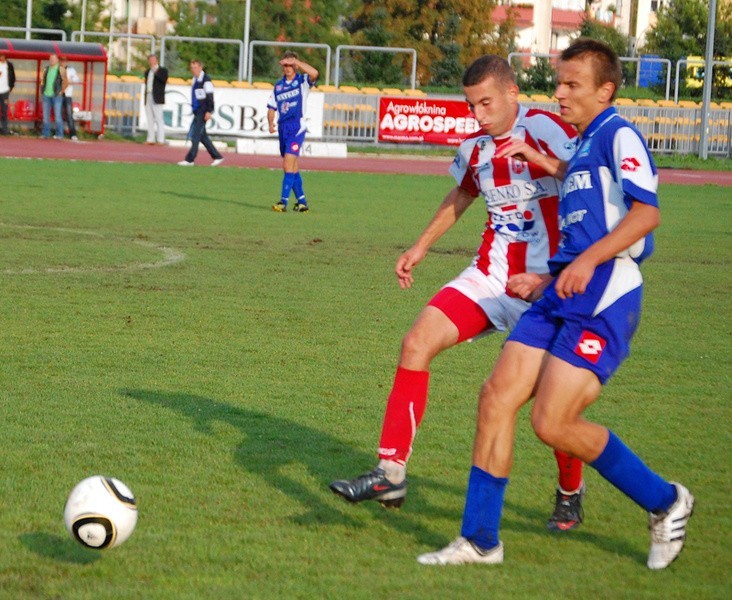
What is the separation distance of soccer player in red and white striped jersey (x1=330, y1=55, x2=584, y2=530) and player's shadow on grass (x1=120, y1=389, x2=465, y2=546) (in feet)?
0.77

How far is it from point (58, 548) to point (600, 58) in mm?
2573

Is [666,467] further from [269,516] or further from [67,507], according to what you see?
[67,507]

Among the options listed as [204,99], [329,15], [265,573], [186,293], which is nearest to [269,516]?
[265,573]

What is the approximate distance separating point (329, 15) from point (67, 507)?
224 feet

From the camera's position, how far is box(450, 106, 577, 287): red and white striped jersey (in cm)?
541

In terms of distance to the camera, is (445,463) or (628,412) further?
(628,412)

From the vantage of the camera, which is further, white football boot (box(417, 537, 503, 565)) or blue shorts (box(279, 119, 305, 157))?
blue shorts (box(279, 119, 305, 157))

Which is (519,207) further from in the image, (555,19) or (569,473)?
(555,19)

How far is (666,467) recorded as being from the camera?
5961 millimetres

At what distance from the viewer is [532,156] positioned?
16.1 ft

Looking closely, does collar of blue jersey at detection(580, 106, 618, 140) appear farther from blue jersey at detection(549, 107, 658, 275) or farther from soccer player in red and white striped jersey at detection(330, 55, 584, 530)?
soccer player in red and white striped jersey at detection(330, 55, 584, 530)

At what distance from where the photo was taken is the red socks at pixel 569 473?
509cm

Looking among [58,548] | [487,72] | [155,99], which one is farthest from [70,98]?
[58,548]

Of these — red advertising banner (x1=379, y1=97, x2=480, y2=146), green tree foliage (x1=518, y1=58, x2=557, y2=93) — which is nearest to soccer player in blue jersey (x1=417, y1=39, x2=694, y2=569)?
red advertising banner (x1=379, y1=97, x2=480, y2=146)
